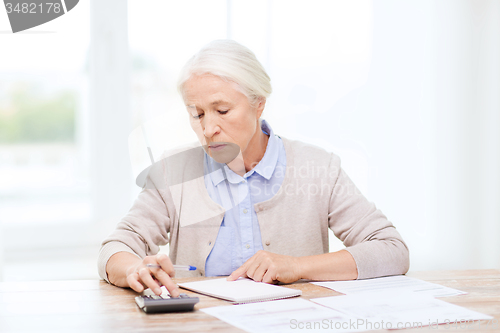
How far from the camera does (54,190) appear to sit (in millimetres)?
2594

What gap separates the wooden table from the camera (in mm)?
800

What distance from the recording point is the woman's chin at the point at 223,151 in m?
1.39

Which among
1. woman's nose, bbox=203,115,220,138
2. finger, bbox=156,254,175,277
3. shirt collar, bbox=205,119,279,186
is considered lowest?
finger, bbox=156,254,175,277

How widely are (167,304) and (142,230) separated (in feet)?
1.52

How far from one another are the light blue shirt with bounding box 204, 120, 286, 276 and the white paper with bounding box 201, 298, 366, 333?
1.49 ft

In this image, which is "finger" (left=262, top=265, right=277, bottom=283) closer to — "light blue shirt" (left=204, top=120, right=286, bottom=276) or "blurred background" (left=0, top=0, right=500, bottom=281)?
"light blue shirt" (left=204, top=120, right=286, bottom=276)

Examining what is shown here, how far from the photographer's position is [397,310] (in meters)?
0.88

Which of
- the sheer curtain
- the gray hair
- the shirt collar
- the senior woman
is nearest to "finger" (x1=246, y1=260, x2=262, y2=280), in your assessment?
the senior woman

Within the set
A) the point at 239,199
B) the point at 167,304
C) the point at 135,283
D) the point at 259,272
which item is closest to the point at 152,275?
the point at 135,283

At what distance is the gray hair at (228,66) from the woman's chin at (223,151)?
0.15 meters

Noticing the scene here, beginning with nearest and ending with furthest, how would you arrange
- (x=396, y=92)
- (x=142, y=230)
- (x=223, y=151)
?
1. (x=142, y=230)
2. (x=223, y=151)
3. (x=396, y=92)

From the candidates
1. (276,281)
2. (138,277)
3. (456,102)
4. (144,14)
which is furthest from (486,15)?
(138,277)

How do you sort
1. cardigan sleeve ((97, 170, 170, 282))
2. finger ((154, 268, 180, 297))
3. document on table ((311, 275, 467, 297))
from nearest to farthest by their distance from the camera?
finger ((154, 268, 180, 297)) < document on table ((311, 275, 467, 297)) < cardigan sleeve ((97, 170, 170, 282))

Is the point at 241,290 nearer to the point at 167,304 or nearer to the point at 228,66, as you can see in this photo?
the point at 167,304
